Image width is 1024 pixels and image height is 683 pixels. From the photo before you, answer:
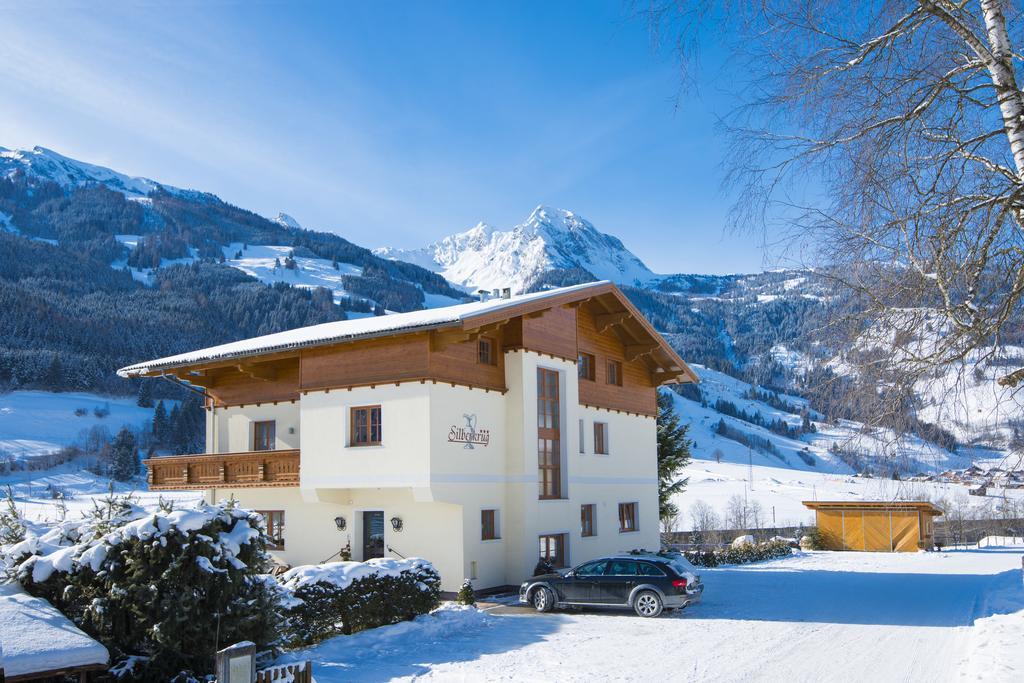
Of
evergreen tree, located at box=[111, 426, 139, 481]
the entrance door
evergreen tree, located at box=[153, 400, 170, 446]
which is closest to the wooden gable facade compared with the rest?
the entrance door

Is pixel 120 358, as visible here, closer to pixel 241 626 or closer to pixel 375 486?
pixel 375 486

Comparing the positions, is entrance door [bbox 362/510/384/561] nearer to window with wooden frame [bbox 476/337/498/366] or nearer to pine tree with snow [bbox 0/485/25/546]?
window with wooden frame [bbox 476/337/498/366]

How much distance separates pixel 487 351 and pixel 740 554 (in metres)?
17.6

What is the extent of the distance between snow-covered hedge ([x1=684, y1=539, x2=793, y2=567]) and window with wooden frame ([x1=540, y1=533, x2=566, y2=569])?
30.2ft

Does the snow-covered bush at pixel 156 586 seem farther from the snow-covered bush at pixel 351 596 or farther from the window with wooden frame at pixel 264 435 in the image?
the window with wooden frame at pixel 264 435

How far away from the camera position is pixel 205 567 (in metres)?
11.8

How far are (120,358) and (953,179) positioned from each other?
485ft

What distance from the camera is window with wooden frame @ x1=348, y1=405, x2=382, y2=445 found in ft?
75.0

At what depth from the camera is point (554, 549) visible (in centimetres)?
2588

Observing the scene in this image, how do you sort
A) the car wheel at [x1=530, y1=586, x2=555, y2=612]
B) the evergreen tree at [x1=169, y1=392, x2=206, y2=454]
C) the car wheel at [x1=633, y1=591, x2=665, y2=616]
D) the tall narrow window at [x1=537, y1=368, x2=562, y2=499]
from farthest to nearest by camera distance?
1. the evergreen tree at [x1=169, y1=392, x2=206, y2=454]
2. the tall narrow window at [x1=537, y1=368, x2=562, y2=499]
3. the car wheel at [x1=530, y1=586, x2=555, y2=612]
4. the car wheel at [x1=633, y1=591, x2=665, y2=616]

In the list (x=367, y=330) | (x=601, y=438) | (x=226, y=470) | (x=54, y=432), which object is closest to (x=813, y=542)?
(x=601, y=438)

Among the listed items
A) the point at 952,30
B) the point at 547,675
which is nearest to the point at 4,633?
the point at 547,675

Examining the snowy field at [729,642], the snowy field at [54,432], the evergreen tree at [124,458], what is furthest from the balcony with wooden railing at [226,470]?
the evergreen tree at [124,458]

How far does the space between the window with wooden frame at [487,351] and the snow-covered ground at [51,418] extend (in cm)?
8737
